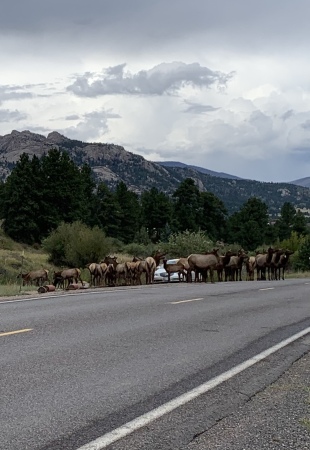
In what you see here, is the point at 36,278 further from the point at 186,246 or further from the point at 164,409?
the point at 164,409

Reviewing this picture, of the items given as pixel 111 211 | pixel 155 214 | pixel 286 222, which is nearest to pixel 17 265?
pixel 111 211

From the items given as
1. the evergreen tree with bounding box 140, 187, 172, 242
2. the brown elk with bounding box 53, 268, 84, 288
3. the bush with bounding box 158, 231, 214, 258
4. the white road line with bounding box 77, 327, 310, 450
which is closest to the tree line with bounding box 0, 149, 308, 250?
the evergreen tree with bounding box 140, 187, 172, 242

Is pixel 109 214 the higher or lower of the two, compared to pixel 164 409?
higher

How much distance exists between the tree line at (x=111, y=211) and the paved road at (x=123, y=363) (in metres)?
44.9

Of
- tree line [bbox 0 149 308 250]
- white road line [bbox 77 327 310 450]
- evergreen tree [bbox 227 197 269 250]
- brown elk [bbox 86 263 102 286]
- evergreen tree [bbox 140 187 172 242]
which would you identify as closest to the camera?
white road line [bbox 77 327 310 450]

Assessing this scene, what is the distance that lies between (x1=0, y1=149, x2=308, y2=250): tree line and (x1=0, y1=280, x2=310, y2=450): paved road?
44904mm

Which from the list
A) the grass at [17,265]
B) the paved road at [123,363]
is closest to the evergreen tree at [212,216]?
the grass at [17,265]

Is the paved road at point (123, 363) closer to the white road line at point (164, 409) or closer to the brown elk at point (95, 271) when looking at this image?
the white road line at point (164, 409)

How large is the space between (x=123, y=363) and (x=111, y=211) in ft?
284

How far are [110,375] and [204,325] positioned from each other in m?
5.49

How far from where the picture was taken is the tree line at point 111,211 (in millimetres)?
80250

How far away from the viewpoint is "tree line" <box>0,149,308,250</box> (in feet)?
263

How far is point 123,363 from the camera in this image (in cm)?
926

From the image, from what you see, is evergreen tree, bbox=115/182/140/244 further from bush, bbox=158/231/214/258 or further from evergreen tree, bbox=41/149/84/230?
bush, bbox=158/231/214/258
